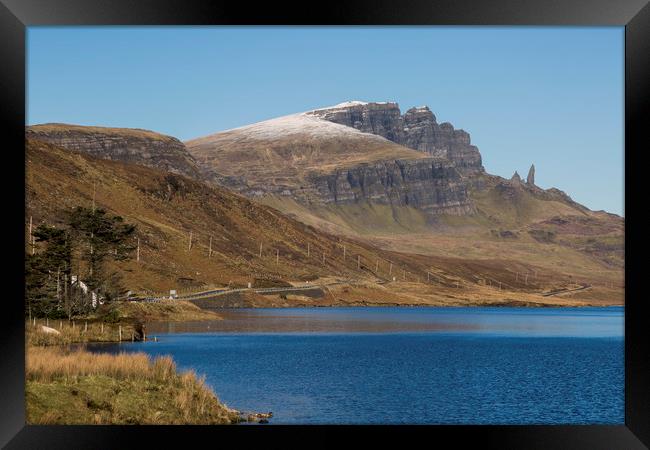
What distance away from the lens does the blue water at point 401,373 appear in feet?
116

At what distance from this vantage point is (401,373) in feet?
166

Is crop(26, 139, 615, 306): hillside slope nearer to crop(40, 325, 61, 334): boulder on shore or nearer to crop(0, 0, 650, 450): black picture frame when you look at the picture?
crop(40, 325, 61, 334): boulder on shore

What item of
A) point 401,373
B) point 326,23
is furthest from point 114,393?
point 401,373

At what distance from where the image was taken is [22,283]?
54.2 ft

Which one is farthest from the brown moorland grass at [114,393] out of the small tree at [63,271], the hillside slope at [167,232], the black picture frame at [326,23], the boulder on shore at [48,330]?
the hillside slope at [167,232]

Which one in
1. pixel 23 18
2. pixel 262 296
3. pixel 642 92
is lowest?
pixel 262 296

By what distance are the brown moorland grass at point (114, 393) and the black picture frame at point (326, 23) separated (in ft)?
19.5

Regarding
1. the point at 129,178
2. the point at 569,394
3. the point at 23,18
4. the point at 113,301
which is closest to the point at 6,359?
the point at 23,18

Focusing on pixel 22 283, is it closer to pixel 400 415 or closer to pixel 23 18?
pixel 23 18

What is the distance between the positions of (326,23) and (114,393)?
13.5 meters

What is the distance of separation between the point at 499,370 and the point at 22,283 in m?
41.6

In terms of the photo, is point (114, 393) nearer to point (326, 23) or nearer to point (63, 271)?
point (326, 23)

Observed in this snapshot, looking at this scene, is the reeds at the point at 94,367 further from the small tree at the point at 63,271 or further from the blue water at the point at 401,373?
the small tree at the point at 63,271

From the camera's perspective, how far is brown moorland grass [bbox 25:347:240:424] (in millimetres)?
23269
